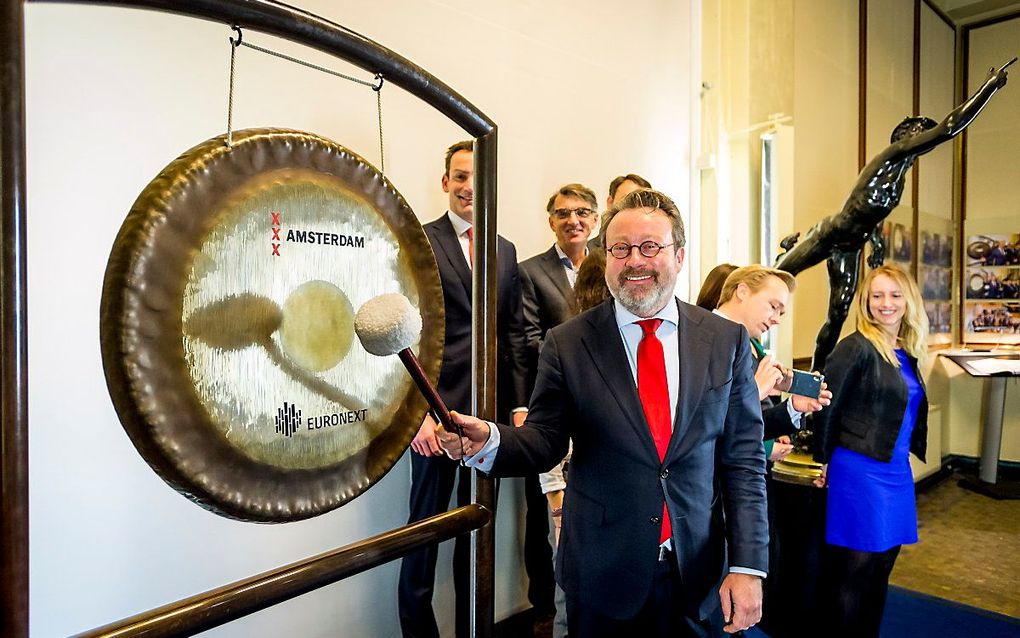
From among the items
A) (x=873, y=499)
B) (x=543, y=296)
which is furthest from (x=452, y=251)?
(x=873, y=499)

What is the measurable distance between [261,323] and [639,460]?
79 centimetres

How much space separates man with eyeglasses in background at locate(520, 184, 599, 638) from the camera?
2.49 metres

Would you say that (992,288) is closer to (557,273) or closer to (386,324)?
(557,273)

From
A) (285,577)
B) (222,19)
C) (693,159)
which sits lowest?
(285,577)

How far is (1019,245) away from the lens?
18.1 ft

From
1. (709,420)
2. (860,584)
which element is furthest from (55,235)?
(860,584)

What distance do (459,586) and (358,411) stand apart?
57.4 inches

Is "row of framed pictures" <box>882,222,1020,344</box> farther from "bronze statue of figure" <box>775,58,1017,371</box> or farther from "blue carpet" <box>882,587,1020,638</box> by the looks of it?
"blue carpet" <box>882,587,1020,638</box>

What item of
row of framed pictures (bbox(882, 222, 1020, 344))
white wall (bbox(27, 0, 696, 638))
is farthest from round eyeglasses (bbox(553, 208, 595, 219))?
row of framed pictures (bbox(882, 222, 1020, 344))

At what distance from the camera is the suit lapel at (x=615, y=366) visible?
1366mm

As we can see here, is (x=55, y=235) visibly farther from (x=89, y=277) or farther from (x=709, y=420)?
(x=709, y=420)

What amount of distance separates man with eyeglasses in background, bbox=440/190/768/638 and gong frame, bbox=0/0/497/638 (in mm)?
174

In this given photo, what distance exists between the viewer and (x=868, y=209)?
313cm

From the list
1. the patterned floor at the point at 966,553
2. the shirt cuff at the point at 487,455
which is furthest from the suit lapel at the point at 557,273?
the patterned floor at the point at 966,553
